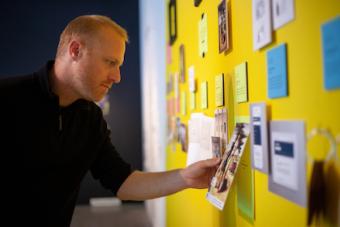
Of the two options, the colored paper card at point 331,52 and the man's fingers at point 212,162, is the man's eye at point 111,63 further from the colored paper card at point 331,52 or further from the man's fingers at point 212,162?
the colored paper card at point 331,52

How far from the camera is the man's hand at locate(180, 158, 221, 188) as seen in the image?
1211 millimetres

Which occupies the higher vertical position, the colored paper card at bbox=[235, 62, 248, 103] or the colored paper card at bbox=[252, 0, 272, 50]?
the colored paper card at bbox=[252, 0, 272, 50]

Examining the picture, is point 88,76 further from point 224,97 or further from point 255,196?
point 255,196

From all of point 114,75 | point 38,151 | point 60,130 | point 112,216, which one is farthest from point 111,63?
point 112,216

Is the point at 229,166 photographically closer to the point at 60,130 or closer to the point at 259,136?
the point at 259,136

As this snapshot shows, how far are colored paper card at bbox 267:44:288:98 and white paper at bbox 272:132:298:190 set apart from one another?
3.7 inches

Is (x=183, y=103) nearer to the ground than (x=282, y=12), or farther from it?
nearer to the ground

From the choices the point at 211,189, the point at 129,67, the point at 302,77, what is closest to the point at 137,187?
the point at 211,189

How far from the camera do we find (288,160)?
753 millimetres

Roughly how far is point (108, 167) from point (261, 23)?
3.13 ft

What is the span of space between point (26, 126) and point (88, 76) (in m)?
0.30

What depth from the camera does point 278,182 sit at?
0.81m

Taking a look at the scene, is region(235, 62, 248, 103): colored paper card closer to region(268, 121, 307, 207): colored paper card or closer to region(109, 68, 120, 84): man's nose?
region(268, 121, 307, 207): colored paper card

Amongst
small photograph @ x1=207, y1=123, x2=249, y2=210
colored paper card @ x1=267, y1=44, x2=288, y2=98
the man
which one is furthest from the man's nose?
colored paper card @ x1=267, y1=44, x2=288, y2=98
